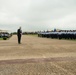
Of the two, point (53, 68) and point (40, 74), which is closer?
point (40, 74)

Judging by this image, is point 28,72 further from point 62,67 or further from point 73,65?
point 73,65

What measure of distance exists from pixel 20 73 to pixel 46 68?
127cm

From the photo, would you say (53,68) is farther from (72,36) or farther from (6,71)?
(72,36)

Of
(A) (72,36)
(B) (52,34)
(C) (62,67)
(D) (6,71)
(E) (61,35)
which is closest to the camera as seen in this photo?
(D) (6,71)

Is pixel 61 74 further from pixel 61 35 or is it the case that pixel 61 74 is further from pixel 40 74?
pixel 61 35

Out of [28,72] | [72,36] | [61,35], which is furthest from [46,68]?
[61,35]

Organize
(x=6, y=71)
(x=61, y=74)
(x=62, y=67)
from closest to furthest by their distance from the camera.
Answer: (x=61, y=74) → (x=6, y=71) → (x=62, y=67)

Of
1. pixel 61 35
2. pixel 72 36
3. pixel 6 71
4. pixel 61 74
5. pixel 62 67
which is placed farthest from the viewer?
pixel 61 35

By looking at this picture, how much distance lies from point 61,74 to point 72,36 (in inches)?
1286

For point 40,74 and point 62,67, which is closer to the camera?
point 40,74

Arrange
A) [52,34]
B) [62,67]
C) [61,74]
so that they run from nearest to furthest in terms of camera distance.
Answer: [61,74] → [62,67] → [52,34]

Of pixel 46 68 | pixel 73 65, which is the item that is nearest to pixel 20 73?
pixel 46 68

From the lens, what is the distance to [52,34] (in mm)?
52094

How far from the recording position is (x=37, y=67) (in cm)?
946
